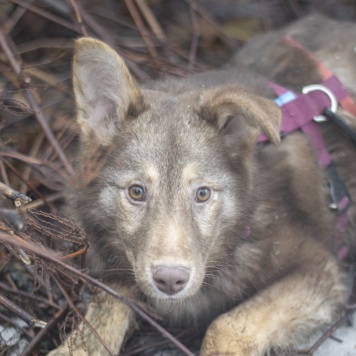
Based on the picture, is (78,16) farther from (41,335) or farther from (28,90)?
(41,335)

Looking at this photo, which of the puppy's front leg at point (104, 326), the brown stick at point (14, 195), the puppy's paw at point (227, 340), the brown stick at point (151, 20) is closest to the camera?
the brown stick at point (14, 195)

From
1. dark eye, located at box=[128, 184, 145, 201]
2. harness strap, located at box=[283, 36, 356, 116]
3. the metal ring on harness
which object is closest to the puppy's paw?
dark eye, located at box=[128, 184, 145, 201]

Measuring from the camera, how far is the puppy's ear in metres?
3.01

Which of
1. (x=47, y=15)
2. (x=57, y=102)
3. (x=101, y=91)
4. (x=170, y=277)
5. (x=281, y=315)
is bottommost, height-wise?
(x=57, y=102)

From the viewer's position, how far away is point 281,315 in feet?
11.5

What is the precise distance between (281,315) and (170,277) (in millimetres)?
852

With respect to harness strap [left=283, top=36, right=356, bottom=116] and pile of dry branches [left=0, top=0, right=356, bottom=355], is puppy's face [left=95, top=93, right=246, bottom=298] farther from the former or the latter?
harness strap [left=283, top=36, right=356, bottom=116]

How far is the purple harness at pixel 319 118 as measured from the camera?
379 centimetres

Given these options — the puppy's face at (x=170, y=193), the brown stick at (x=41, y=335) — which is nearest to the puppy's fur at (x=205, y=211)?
the puppy's face at (x=170, y=193)

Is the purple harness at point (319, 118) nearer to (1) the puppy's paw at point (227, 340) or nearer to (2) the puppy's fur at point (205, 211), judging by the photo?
(2) the puppy's fur at point (205, 211)

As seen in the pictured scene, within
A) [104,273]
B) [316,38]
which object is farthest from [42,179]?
[316,38]

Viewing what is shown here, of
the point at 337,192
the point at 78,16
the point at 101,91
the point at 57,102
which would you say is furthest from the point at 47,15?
the point at 337,192

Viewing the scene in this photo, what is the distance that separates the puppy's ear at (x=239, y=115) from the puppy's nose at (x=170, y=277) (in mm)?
695

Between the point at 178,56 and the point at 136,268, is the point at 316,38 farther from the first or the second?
the point at 136,268
